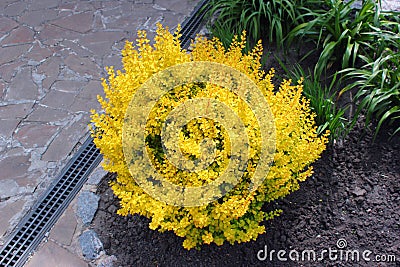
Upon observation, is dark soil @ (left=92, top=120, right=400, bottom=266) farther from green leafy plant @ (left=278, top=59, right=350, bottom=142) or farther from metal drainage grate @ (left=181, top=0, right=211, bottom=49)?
metal drainage grate @ (left=181, top=0, right=211, bottom=49)

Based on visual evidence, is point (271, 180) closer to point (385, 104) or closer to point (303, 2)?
point (385, 104)

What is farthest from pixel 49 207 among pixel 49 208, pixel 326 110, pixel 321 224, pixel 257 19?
pixel 257 19

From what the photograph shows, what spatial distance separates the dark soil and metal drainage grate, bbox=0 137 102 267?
0.23m

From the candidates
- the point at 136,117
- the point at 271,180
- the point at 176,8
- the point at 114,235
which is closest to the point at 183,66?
the point at 136,117

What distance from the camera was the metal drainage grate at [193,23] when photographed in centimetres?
412

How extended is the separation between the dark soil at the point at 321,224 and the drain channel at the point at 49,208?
0.23 metres

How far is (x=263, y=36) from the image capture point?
3879 millimetres

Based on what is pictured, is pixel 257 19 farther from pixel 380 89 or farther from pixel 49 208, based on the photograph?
pixel 49 208

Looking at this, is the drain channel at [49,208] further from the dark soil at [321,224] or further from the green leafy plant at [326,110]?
the green leafy plant at [326,110]

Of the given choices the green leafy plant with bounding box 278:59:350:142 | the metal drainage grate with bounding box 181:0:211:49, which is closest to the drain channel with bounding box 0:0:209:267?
the metal drainage grate with bounding box 181:0:211:49

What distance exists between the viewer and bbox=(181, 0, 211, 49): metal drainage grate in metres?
4.12

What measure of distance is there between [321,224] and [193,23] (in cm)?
229

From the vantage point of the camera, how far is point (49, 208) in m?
3.00

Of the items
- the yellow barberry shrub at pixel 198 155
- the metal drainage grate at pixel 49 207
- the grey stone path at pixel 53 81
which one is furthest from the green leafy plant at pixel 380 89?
the metal drainage grate at pixel 49 207
